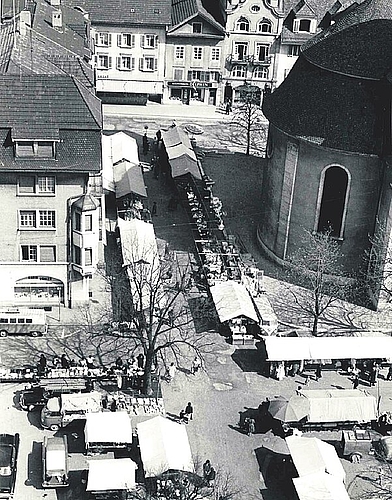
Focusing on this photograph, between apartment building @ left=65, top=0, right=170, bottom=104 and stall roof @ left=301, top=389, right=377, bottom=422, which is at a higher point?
apartment building @ left=65, top=0, right=170, bottom=104

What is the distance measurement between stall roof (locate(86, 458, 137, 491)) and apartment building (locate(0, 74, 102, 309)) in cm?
1944

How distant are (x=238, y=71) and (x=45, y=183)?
190ft

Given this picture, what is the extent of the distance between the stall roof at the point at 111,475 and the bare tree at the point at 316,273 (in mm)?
23438

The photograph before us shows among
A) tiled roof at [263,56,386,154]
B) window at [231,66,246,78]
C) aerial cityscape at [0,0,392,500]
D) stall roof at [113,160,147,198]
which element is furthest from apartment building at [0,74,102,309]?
window at [231,66,246,78]

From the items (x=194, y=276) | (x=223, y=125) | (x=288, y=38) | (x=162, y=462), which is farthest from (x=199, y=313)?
(x=288, y=38)

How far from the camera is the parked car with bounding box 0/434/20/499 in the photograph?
52.0m

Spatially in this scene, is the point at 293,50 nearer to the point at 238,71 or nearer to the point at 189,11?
the point at 238,71

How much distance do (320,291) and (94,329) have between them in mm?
17915

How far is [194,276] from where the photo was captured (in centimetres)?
7669

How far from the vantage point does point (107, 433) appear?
55.3 m

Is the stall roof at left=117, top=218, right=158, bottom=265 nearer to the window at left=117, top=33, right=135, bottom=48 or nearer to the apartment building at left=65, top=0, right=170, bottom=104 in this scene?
the apartment building at left=65, top=0, right=170, bottom=104

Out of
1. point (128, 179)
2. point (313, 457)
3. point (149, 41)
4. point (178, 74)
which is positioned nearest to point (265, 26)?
point (178, 74)

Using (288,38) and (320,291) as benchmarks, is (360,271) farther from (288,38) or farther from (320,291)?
(288,38)

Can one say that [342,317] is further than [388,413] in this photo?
Yes
